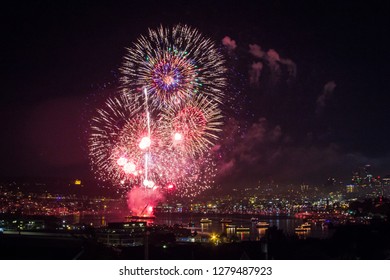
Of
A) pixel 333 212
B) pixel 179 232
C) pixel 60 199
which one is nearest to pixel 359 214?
pixel 333 212

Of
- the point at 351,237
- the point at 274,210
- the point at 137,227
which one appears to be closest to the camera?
the point at 351,237

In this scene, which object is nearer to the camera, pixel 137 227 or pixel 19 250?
pixel 19 250

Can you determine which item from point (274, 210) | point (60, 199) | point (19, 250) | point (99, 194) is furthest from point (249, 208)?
point (19, 250)

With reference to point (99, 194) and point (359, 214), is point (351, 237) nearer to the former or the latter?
point (359, 214)
